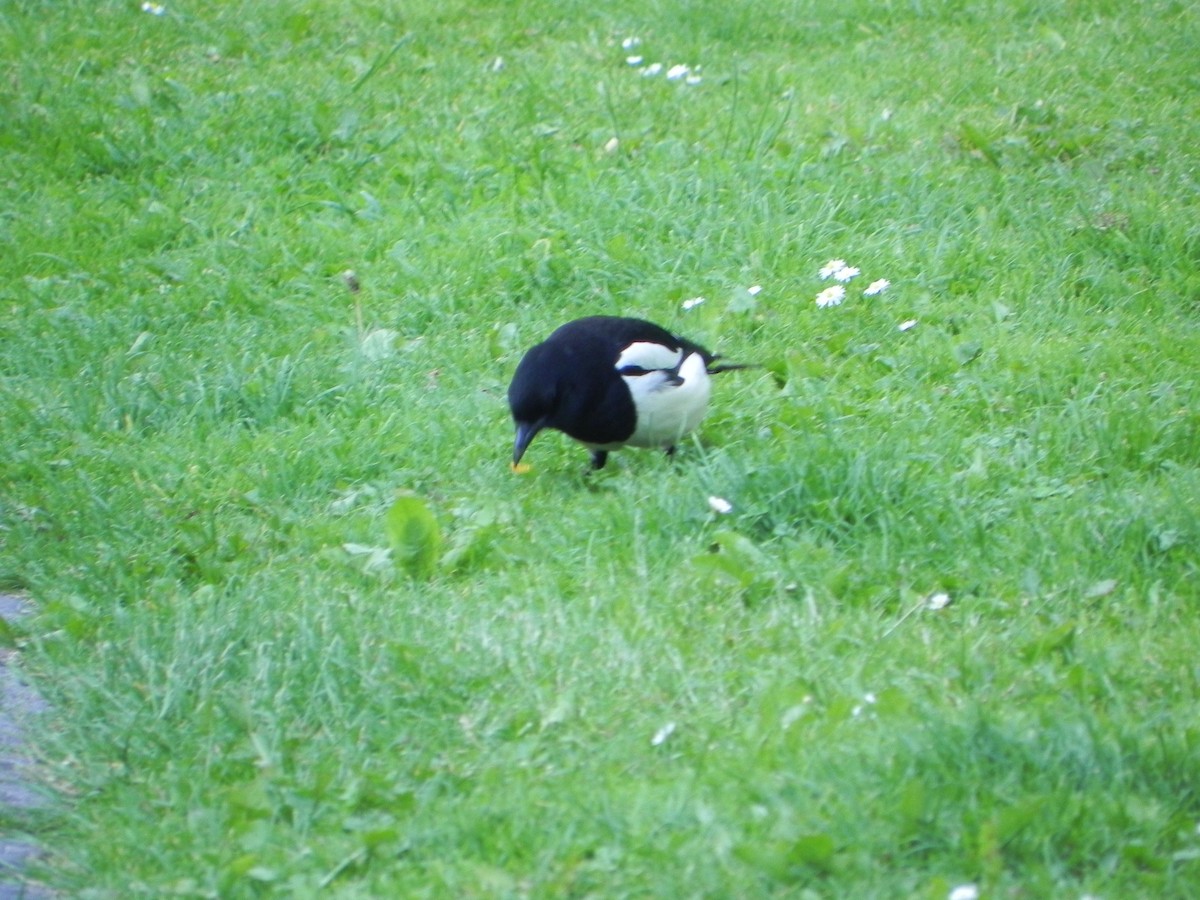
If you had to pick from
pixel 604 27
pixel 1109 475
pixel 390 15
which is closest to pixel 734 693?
pixel 1109 475

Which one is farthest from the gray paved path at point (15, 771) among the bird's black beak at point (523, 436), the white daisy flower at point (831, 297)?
the white daisy flower at point (831, 297)

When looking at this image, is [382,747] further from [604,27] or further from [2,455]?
[604,27]

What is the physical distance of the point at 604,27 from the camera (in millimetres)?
7820

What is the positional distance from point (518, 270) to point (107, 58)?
3.33 metres

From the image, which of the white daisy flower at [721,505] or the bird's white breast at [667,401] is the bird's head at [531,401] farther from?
the white daisy flower at [721,505]

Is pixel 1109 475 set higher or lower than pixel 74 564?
higher

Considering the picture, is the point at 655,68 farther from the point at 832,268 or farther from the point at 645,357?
the point at 645,357

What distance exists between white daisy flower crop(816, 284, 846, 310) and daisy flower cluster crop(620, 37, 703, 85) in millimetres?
2271

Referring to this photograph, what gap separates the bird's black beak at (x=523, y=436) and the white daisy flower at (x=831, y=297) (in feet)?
4.62

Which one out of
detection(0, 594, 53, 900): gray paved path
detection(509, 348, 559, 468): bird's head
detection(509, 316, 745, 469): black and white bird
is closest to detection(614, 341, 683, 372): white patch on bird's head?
detection(509, 316, 745, 469): black and white bird

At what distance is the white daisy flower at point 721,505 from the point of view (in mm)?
3609

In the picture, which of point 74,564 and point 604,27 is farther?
point 604,27

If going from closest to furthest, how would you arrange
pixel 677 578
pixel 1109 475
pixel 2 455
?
pixel 677 578 < pixel 1109 475 < pixel 2 455

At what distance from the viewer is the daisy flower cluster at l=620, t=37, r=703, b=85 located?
22.9ft
